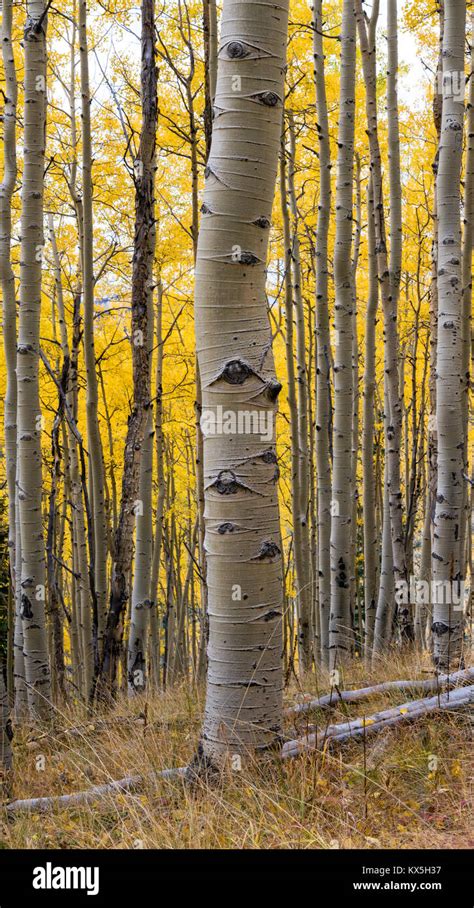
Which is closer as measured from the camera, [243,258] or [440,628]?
[243,258]

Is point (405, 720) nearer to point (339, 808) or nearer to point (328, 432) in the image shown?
point (339, 808)

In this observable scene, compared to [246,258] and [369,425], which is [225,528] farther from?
[369,425]

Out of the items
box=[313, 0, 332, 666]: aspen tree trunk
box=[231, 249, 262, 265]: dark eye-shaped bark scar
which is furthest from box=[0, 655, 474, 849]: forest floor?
box=[313, 0, 332, 666]: aspen tree trunk

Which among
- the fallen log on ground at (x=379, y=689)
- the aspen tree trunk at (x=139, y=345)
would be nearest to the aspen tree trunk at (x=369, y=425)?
the aspen tree trunk at (x=139, y=345)

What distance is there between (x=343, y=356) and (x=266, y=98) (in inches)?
122

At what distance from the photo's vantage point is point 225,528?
8.70 ft

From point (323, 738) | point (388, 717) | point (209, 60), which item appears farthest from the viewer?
point (209, 60)

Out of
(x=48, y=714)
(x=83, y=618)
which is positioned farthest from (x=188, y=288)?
(x=48, y=714)

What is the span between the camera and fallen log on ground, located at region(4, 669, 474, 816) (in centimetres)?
278

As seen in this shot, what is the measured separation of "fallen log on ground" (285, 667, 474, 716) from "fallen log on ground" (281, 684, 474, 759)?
0.16 metres

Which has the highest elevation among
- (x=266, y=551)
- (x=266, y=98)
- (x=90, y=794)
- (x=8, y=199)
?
(x=8, y=199)

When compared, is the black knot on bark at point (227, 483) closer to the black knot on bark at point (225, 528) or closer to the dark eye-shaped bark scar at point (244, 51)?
the black knot on bark at point (225, 528)

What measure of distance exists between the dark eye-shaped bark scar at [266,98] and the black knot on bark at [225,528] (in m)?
1.54

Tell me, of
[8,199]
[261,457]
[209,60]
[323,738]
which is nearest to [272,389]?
[261,457]
